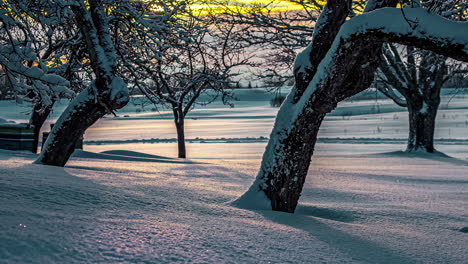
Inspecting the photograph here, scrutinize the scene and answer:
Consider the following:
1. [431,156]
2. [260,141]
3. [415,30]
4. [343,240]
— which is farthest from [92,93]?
[260,141]

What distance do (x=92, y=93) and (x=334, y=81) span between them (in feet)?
13.7

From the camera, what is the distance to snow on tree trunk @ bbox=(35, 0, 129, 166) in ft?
22.8

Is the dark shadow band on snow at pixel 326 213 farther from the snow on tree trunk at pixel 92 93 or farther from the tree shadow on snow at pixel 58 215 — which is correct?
the snow on tree trunk at pixel 92 93

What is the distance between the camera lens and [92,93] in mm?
7176

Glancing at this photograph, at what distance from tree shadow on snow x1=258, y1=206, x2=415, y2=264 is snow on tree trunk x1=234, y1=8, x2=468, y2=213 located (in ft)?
1.66

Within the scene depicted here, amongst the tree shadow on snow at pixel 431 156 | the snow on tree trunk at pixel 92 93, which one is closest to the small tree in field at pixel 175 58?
the snow on tree trunk at pixel 92 93

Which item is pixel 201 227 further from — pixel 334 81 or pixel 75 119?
pixel 75 119

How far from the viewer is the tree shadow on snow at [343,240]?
3.02 m

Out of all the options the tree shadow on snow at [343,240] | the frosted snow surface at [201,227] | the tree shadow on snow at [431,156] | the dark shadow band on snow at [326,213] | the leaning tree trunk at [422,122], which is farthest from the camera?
the leaning tree trunk at [422,122]

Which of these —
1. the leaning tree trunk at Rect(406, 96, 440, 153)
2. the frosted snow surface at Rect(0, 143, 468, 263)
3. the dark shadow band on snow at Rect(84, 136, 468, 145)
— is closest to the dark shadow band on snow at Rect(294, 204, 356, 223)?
the frosted snow surface at Rect(0, 143, 468, 263)

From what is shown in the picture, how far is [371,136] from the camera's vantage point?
23.2 meters

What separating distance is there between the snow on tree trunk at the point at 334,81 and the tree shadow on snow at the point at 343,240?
1.66ft

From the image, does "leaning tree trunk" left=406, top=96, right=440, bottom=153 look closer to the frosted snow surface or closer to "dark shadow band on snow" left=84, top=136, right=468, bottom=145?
"dark shadow band on snow" left=84, top=136, right=468, bottom=145

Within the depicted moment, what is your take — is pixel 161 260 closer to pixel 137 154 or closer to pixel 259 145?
pixel 137 154
